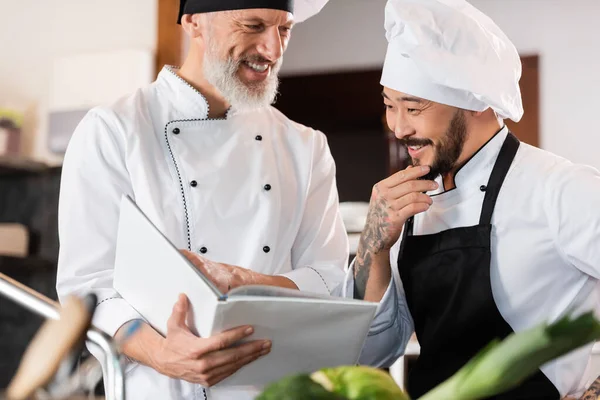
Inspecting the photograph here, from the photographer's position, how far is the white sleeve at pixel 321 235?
157 cm

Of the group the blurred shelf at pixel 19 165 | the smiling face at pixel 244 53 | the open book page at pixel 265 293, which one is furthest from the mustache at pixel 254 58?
the blurred shelf at pixel 19 165

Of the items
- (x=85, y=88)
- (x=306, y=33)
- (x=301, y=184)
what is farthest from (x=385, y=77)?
(x=306, y=33)

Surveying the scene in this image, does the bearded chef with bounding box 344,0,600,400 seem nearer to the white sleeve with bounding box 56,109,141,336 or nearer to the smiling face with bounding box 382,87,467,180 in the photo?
the smiling face with bounding box 382,87,467,180

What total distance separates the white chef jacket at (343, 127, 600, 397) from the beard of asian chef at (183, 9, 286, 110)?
469 millimetres

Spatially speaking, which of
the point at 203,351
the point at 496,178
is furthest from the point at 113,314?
the point at 496,178

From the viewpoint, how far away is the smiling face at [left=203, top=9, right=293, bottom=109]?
5.25 feet

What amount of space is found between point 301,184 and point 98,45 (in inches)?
85.6

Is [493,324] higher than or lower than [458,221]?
lower

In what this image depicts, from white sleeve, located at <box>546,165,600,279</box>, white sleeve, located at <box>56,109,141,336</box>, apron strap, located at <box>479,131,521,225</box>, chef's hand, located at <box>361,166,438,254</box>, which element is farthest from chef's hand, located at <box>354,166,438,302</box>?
white sleeve, located at <box>56,109,141,336</box>

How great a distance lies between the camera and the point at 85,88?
349 centimetres

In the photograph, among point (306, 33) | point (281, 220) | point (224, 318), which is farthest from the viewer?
point (306, 33)

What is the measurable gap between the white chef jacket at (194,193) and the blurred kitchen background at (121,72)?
1.75 meters

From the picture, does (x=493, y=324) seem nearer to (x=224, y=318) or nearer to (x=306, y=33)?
(x=224, y=318)

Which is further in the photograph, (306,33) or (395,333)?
(306,33)
